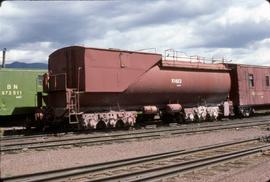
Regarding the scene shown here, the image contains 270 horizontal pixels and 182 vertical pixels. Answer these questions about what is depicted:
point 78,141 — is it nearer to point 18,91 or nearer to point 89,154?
point 89,154

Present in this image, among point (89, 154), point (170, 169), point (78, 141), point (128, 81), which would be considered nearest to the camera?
point (170, 169)

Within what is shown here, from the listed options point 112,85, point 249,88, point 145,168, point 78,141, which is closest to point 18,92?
point 112,85

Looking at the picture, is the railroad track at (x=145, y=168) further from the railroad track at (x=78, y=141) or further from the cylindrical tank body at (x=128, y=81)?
the cylindrical tank body at (x=128, y=81)

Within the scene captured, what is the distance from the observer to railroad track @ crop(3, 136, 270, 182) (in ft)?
30.1

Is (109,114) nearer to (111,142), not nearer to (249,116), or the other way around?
(111,142)

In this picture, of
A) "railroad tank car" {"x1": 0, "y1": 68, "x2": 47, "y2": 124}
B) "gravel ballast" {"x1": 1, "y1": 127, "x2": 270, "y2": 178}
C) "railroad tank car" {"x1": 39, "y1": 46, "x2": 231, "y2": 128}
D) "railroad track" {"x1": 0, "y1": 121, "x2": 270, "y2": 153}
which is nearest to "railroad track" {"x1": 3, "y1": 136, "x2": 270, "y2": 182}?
"gravel ballast" {"x1": 1, "y1": 127, "x2": 270, "y2": 178}

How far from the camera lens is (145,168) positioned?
35.7 feet

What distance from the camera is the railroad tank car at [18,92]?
2456 centimetres

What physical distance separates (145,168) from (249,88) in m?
23.2

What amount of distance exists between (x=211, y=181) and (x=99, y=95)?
12423 mm

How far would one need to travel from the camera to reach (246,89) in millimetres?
32188

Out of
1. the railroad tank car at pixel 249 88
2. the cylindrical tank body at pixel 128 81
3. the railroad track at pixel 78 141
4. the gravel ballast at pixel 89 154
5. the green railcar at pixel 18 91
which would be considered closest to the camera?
the gravel ballast at pixel 89 154

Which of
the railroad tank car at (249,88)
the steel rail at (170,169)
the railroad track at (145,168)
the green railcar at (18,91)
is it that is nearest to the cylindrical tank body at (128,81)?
the green railcar at (18,91)

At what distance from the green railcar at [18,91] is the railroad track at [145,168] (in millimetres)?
13324
